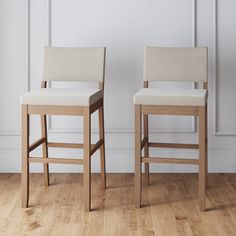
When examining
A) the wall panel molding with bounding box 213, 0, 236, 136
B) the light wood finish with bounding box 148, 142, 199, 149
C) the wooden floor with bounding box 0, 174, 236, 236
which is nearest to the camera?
the wooden floor with bounding box 0, 174, 236, 236

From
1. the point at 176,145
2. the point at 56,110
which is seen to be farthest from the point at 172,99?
the point at 56,110

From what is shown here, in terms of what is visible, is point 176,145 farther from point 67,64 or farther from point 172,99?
point 67,64

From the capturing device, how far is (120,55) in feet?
Answer: 10.6

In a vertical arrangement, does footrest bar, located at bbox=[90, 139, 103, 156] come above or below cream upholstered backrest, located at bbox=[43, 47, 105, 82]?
below

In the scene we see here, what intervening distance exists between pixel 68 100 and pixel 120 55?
78cm

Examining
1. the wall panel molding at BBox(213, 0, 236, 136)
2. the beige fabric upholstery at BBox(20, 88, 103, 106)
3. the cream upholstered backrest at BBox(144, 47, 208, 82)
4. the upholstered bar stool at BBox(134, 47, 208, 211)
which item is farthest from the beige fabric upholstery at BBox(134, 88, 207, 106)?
the wall panel molding at BBox(213, 0, 236, 136)

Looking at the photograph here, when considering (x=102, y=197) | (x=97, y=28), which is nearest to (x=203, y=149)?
(x=102, y=197)

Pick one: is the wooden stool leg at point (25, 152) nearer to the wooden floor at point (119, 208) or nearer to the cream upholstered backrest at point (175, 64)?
the wooden floor at point (119, 208)

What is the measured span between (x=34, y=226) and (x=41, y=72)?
1.19m

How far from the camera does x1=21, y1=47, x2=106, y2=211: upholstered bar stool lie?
8.42 feet

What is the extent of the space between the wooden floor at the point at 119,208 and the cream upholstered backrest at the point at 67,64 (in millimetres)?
609

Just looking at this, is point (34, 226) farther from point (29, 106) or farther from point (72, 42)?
point (72, 42)

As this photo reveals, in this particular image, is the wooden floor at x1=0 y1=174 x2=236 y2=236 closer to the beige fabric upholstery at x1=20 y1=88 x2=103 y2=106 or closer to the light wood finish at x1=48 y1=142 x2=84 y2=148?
the light wood finish at x1=48 y1=142 x2=84 y2=148

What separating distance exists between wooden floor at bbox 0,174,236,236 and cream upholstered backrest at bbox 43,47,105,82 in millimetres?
609
